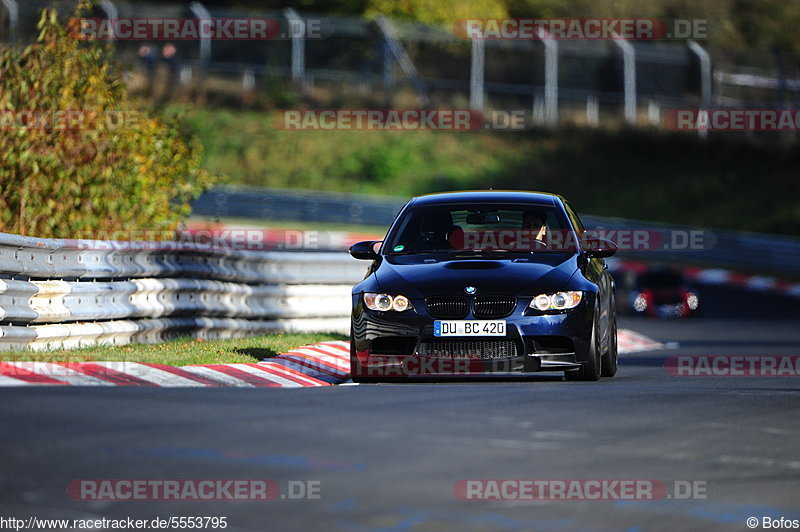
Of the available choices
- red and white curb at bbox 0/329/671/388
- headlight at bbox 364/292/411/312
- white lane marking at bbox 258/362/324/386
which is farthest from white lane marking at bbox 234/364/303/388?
headlight at bbox 364/292/411/312

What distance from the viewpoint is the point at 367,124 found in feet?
182

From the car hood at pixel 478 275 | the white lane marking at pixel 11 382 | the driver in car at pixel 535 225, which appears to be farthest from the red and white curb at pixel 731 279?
the white lane marking at pixel 11 382

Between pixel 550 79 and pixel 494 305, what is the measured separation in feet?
126

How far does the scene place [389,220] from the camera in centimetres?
4419

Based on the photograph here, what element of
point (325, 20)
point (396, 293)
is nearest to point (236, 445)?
point (396, 293)

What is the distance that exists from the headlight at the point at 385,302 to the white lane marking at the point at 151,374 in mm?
1622

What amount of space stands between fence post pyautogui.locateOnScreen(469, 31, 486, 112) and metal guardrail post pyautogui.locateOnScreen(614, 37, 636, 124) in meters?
4.64

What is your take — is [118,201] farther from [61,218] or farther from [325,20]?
[325,20]

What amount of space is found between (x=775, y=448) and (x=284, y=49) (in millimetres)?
53994

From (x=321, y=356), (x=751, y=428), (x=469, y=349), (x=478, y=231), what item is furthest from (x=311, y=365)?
(x=751, y=428)

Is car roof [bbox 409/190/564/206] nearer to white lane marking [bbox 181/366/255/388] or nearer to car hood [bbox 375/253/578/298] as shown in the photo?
car hood [bbox 375/253/578/298]

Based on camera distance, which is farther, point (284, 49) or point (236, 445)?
point (284, 49)

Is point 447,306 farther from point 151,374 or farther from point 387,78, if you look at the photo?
point 387,78

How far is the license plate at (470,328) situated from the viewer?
11648mm
